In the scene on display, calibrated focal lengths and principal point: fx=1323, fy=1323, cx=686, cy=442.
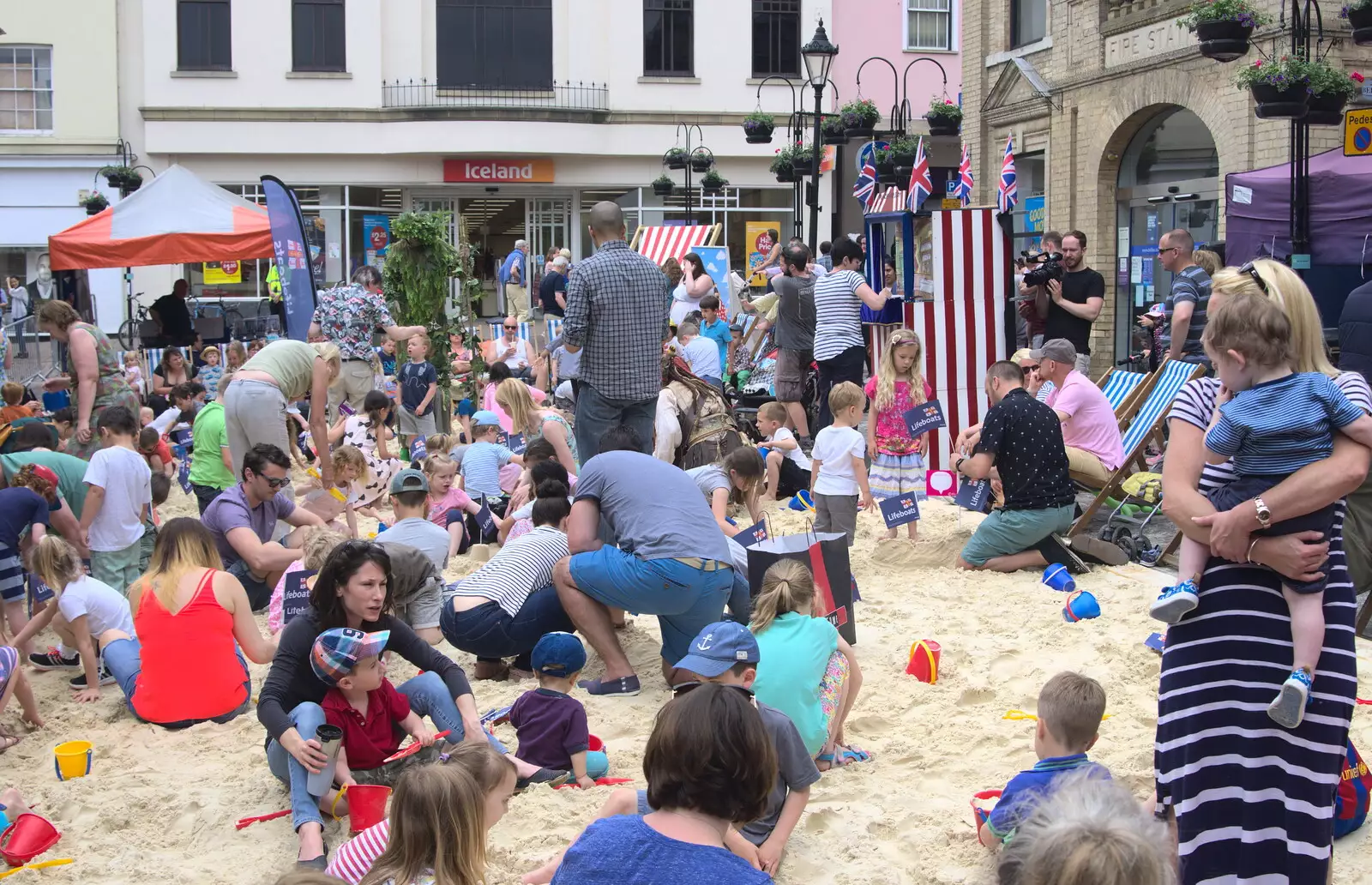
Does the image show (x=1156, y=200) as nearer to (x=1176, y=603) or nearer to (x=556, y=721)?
→ (x=556, y=721)

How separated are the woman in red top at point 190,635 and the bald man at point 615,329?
281 centimetres

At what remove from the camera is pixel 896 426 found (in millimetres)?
8477

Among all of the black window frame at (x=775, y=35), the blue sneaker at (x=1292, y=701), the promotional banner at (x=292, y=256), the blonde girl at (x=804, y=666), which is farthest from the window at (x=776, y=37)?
the blue sneaker at (x=1292, y=701)

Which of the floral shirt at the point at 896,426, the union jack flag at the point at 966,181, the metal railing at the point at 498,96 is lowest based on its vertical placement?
the floral shirt at the point at 896,426

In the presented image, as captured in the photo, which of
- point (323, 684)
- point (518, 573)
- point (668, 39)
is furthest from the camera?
point (668, 39)

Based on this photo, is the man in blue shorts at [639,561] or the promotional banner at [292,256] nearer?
the man in blue shorts at [639,561]

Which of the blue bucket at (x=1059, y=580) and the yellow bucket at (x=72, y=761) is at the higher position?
the blue bucket at (x=1059, y=580)

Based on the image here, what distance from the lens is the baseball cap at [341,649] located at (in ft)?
13.8

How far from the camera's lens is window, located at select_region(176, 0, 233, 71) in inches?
1092

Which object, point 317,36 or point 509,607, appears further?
point 317,36

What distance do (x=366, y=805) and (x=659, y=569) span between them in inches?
63.2

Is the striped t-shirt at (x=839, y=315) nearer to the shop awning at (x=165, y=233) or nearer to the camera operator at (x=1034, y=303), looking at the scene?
the camera operator at (x=1034, y=303)

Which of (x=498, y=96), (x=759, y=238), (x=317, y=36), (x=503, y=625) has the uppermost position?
(x=317, y=36)

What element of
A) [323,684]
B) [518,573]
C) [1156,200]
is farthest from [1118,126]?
[323,684]
